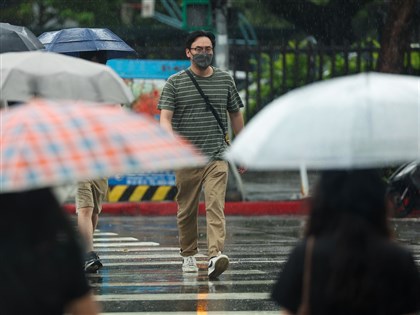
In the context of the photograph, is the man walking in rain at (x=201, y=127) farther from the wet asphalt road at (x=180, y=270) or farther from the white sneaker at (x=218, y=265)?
the wet asphalt road at (x=180, y=270)

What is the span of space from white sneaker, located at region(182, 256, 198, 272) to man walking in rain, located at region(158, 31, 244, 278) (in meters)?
0.16

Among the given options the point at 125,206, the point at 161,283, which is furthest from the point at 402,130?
the point at 125,206

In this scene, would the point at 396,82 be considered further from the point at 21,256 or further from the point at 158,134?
the point at 21,256

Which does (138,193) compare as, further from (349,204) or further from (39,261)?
(349,204)

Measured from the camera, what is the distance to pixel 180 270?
35.1ft

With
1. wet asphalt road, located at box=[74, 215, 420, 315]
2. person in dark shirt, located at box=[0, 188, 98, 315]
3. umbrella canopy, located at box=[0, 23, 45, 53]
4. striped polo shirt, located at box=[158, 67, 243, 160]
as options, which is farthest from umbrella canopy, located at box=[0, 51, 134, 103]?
striped polo shirt, located at box=[158, 67, 243, 160]

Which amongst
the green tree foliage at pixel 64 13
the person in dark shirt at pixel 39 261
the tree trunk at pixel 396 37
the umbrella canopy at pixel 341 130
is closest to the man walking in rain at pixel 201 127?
the umbrella canopy at pixel 341 130

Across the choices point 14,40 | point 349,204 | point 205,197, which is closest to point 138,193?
point 205,197

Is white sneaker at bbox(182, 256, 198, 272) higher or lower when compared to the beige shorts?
lower

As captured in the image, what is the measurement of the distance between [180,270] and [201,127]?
135cm

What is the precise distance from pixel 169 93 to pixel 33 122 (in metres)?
5.93

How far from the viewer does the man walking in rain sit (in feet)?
33.1

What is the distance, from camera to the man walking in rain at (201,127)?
397 inches

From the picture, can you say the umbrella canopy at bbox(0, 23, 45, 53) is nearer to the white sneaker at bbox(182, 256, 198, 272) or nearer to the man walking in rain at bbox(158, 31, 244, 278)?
the man walking in rain at bbox(158, 31, 244, 278)
